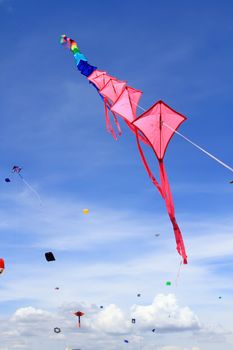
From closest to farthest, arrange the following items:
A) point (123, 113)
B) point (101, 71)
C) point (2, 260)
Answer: point (123, 113), point (101, 71), point (2, 260)

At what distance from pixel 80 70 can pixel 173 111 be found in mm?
11977

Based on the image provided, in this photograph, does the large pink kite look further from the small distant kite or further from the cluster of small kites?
the small distant kite

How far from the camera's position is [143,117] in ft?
72.7

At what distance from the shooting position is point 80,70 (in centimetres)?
3219

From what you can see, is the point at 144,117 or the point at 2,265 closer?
the point at 144,117

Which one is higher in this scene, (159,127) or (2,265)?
(2,265)

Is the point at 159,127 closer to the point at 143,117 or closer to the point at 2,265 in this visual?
the point at 143,117

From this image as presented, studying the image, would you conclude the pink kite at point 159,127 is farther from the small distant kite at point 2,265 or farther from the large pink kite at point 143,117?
the small distant kite at point 2,265

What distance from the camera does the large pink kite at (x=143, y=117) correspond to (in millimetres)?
17906

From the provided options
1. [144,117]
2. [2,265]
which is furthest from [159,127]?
[2,265]

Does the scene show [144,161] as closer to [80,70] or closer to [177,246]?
[177,246]

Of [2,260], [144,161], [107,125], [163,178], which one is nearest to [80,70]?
[107,125]

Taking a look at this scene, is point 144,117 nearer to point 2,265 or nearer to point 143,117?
point 143,117

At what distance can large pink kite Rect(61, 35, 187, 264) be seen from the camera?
1791cm
